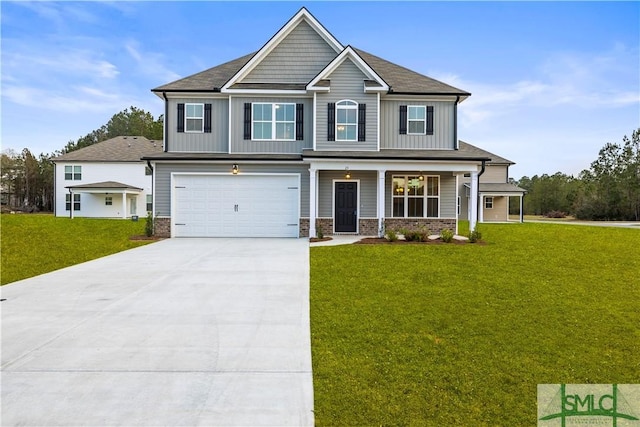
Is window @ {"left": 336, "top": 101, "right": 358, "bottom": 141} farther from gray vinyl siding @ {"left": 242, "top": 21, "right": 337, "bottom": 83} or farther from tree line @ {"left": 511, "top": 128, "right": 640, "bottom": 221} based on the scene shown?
tree line @ {"left": 511, "top": 128, "right": 640, "bottom": 221}

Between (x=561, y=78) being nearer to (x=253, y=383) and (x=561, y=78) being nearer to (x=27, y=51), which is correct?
(x=253, y=383)

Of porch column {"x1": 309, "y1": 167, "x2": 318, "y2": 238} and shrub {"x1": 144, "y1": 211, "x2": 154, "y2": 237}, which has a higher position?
porch column {"x1": 309, "y1": 167, "x2": 318, "y2": 238}

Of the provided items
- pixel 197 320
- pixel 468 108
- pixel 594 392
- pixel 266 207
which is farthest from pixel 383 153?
pixel 468 108

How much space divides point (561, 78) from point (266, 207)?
20.3 metres

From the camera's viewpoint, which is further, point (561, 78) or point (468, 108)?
point (468, 108)

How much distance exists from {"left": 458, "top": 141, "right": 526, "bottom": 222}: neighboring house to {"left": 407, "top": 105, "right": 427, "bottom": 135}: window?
562 inches

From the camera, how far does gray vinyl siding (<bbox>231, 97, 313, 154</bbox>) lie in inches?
653

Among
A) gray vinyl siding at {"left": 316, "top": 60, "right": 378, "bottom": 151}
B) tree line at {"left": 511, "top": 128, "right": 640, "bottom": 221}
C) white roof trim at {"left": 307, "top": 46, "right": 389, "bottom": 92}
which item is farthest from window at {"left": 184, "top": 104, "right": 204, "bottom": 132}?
tree line at {"left": 511, "top": 128, "right": 640, "bottom": 221}

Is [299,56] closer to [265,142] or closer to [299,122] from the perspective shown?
[299,122]

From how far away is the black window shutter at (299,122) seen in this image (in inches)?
656

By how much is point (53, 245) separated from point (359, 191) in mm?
11507

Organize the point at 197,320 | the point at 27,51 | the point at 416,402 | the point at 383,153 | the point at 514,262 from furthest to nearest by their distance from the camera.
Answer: the point at 27,51 → the point at 383,153 → the point at 514,262 → the point at 197,320 → the point at 416,402

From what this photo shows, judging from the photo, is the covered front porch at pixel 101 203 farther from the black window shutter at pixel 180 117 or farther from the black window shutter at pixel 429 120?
the black window shutter at pixel 429 120

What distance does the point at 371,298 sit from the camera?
22.2 feet
